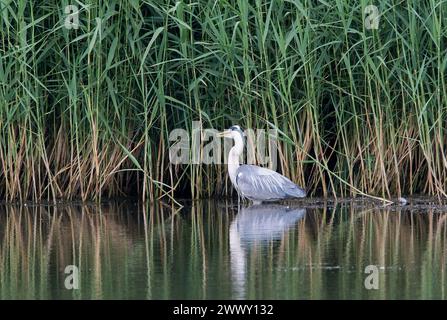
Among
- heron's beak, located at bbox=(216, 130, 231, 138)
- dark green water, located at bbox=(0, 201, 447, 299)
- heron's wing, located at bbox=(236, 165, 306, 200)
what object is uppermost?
heron's beak, located at bbox=(216, 130, 231, 138)

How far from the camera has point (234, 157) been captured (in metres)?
12.4

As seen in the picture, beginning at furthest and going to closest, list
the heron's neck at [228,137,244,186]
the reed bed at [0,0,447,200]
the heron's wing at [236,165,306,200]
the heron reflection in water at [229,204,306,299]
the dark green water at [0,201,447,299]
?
1. the heron's neck at [228,137,244,186]
2. the heron's wing at [236,165,306,200]
3. the reed bed at [0,0,447,200]
4. the heron reflection in water at [229,204,306,299]
5. the dark green water at [0,201,447,299]

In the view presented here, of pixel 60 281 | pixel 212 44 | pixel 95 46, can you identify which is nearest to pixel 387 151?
pixel 212 44

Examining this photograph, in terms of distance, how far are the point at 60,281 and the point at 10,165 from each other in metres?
3.82

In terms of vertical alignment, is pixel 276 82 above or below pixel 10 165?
above

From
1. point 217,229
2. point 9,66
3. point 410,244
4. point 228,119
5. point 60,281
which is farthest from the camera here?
point 228,119

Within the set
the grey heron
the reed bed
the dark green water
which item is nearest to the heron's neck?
the grey heron

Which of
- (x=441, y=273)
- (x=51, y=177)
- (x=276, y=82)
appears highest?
(x=276, y=82)

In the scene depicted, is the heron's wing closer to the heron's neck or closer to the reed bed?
the heron's neck

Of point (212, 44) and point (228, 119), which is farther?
point (228, 119)

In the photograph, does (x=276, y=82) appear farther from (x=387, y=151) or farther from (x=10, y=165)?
(x=10, y=165)

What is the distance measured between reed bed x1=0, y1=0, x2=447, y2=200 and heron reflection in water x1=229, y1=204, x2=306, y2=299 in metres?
0.52

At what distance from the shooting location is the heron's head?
11.9 metres

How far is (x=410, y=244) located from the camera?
31.2ft
